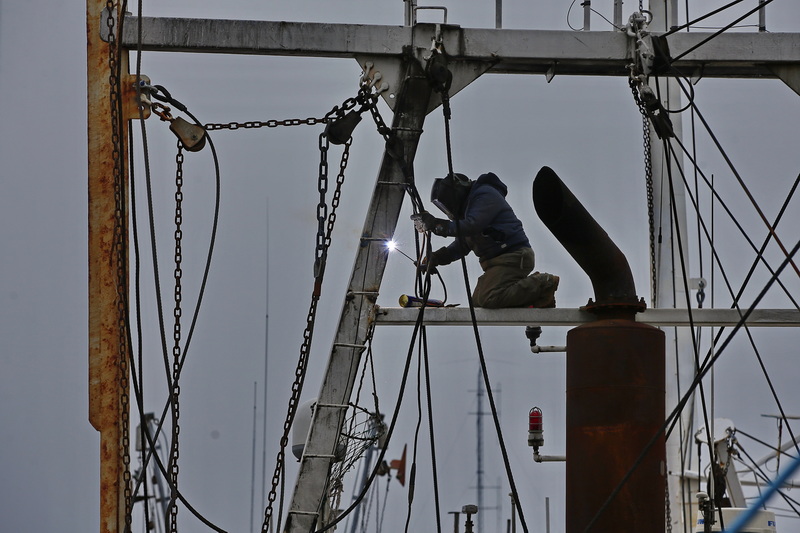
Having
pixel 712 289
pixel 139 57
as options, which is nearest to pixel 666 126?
pixel 139 57

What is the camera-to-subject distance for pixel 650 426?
41.3 ft

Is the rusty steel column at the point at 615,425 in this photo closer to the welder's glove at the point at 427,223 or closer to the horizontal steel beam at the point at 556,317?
the horizontal steel beam at the point at 556,317

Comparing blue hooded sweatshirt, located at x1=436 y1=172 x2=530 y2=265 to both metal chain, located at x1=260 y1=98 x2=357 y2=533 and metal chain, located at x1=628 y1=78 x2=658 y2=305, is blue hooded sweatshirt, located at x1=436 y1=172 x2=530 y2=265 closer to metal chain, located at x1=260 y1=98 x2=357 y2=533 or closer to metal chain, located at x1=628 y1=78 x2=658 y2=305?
A: metal chain, located at x1=260 y1=98 x2=357 y2=533

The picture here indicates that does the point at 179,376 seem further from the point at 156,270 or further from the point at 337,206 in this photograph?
the point at 337,206

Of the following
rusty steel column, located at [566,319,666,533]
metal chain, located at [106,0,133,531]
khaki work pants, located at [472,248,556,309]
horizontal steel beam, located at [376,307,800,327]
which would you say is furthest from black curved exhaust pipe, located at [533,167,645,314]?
metal chain, located at [106,0,133,531]

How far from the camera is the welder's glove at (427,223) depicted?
13.5 meters

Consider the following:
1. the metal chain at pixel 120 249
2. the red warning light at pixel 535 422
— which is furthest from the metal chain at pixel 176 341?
the red warning light at pixel 535 422

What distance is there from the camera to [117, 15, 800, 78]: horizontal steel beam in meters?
13.3

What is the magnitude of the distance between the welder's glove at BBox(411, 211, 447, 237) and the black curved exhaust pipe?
1.09 meters

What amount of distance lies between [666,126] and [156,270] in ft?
16.4

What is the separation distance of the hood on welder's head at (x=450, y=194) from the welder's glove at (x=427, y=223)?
529 millimetres

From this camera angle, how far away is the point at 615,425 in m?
12.5

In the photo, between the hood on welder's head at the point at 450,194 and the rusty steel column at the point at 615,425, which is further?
the hood on welder's head at the point at 450,194

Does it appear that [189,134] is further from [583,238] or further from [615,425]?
[615,425]
